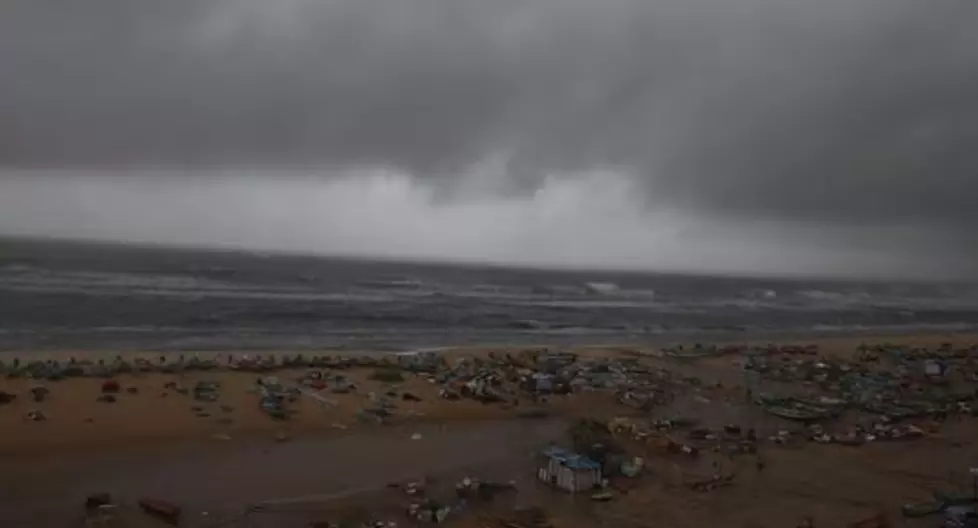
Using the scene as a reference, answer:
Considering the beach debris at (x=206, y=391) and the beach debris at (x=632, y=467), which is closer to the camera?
the beach debris at (x=632, y=467)

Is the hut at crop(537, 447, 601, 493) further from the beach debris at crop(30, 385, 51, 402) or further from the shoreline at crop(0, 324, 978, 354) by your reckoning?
the shoreline at crop(0, 324, 978, 354)

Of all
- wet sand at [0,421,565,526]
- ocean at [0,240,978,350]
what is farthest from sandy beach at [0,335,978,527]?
ocean at [0,240,978,350]

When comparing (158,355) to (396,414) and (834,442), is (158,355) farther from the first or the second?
(834,442)

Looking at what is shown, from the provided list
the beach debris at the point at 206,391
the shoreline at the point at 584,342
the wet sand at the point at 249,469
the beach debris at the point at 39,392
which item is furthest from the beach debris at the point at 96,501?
the shoreline at the point at 584,342

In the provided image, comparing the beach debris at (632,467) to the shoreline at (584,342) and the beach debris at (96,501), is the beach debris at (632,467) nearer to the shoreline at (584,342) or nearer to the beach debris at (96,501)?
the beach debris at (96,501)

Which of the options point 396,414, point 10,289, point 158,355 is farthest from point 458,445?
point 10,289

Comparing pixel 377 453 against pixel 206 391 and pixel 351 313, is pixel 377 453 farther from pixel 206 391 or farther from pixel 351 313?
pixel 351 313

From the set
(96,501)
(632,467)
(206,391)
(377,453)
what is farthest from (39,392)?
(632,467)
